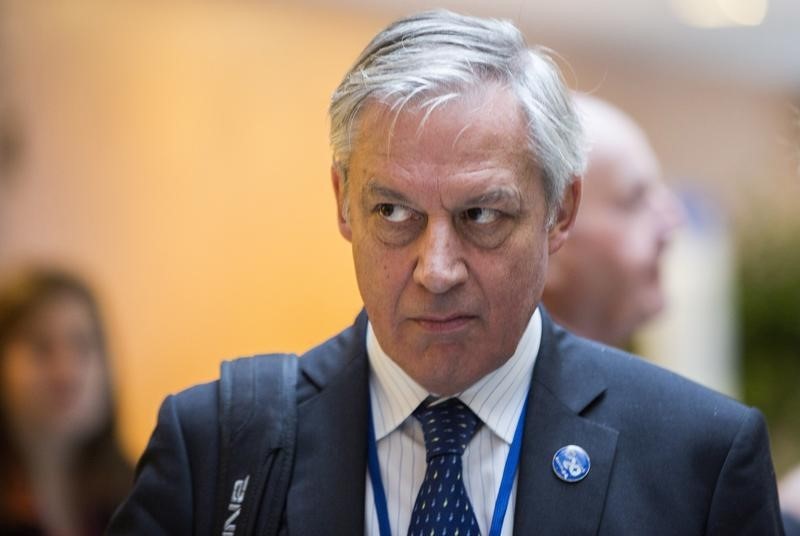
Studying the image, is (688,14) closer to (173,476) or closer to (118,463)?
(118,463)

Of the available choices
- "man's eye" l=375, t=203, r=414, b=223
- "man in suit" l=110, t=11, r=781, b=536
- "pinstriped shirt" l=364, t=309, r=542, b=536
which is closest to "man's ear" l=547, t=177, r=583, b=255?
"man in suit" l=110, t=11, r=781, b=536

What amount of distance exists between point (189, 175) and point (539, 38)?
2363 millimetres

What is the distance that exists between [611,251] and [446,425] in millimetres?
1381

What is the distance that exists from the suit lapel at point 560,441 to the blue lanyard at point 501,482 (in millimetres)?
17

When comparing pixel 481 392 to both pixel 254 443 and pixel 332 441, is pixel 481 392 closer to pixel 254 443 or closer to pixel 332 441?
pixel 332 441

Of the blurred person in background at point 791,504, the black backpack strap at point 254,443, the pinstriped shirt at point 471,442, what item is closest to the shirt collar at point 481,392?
the pinstriped shirt at point 471,442

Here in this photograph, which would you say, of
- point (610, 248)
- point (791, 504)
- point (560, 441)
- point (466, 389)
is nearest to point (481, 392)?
point (466, 389)

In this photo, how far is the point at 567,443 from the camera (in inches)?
92.4

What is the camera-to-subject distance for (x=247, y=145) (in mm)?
6285

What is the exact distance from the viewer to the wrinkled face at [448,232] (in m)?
2.20

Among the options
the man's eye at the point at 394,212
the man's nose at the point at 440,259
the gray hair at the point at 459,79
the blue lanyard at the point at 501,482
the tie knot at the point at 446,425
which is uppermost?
the gray hair at the point at 459,79

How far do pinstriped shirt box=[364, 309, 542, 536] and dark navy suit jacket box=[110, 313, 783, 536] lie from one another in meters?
0.03

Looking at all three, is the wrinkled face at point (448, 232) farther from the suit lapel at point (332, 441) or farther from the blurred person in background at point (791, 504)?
the blurred person in background at point (791, 504)

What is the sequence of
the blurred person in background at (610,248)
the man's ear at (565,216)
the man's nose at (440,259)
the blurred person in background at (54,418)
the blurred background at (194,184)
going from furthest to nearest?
the blurred background at (194,184) → the blurred person in background at (54,418) → the blurred person in background at (610,248) → the man's ear at (565,216) → the man's nose at (440,259)
